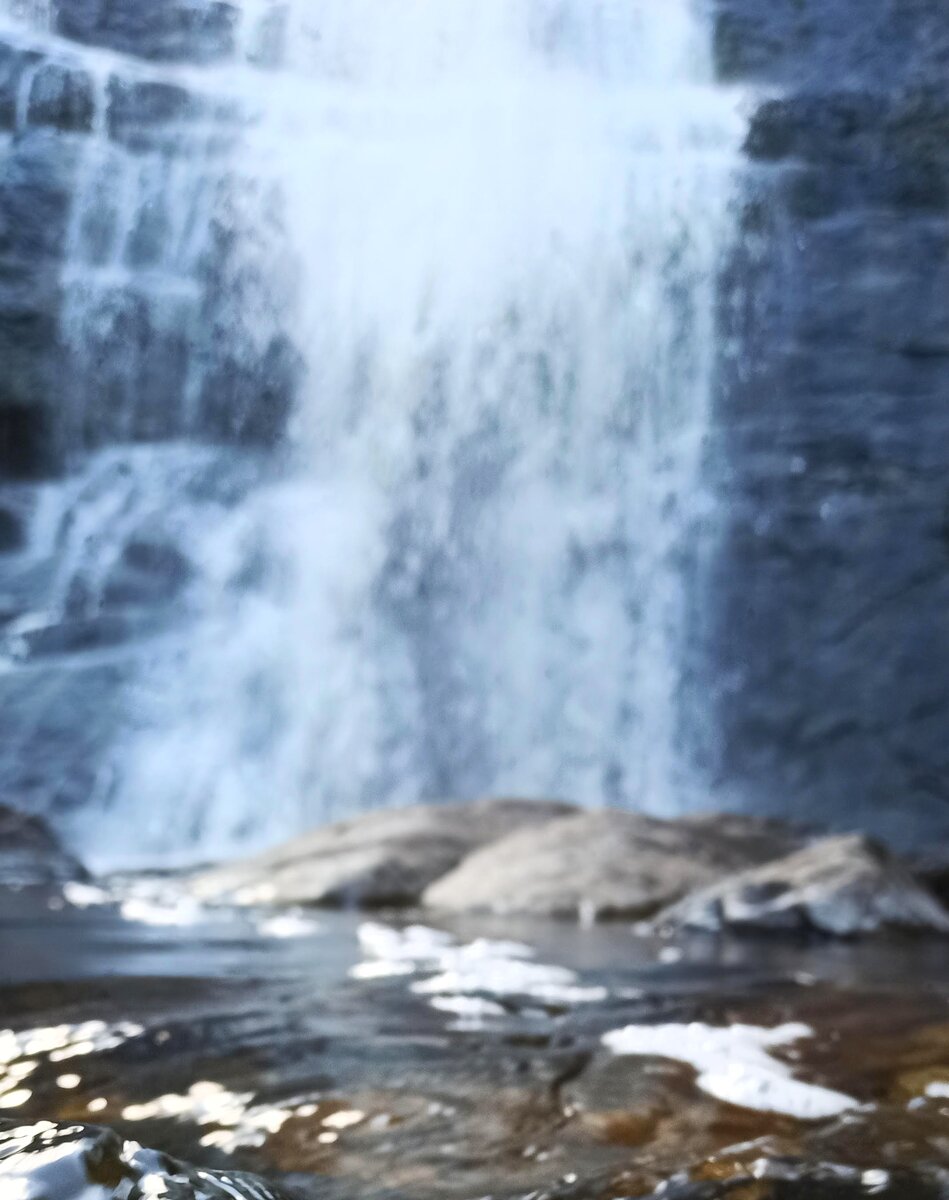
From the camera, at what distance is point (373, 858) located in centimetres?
617

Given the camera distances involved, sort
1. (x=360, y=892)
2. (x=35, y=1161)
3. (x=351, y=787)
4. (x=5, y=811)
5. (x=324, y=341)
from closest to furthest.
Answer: (x=35, y=1161) → (x=360, y=892) → (x=5, y=811) → (x=351, y=787) → (x=324, y=341)

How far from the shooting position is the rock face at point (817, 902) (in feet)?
16.1

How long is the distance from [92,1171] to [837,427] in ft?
47.3

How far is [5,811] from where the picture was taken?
931 cm

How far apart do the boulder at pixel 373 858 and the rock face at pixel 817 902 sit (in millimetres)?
1435

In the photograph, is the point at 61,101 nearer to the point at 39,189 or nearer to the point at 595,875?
the point at 39,189

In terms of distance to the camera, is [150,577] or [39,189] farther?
[39,189]

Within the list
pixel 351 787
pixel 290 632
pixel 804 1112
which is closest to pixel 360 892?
pixel 804 1112

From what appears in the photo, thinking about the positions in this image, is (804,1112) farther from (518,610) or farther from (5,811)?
(518,610)

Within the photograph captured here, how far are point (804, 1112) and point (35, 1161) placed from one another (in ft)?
3.48

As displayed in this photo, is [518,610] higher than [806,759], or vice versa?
[518,610]

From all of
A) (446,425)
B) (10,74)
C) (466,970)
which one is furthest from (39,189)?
(466,970)

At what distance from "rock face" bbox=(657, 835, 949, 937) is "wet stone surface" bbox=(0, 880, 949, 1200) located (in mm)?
1165

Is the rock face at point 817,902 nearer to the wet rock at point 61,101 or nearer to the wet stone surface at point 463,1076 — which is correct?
the wet stone surface at point 463,1076
